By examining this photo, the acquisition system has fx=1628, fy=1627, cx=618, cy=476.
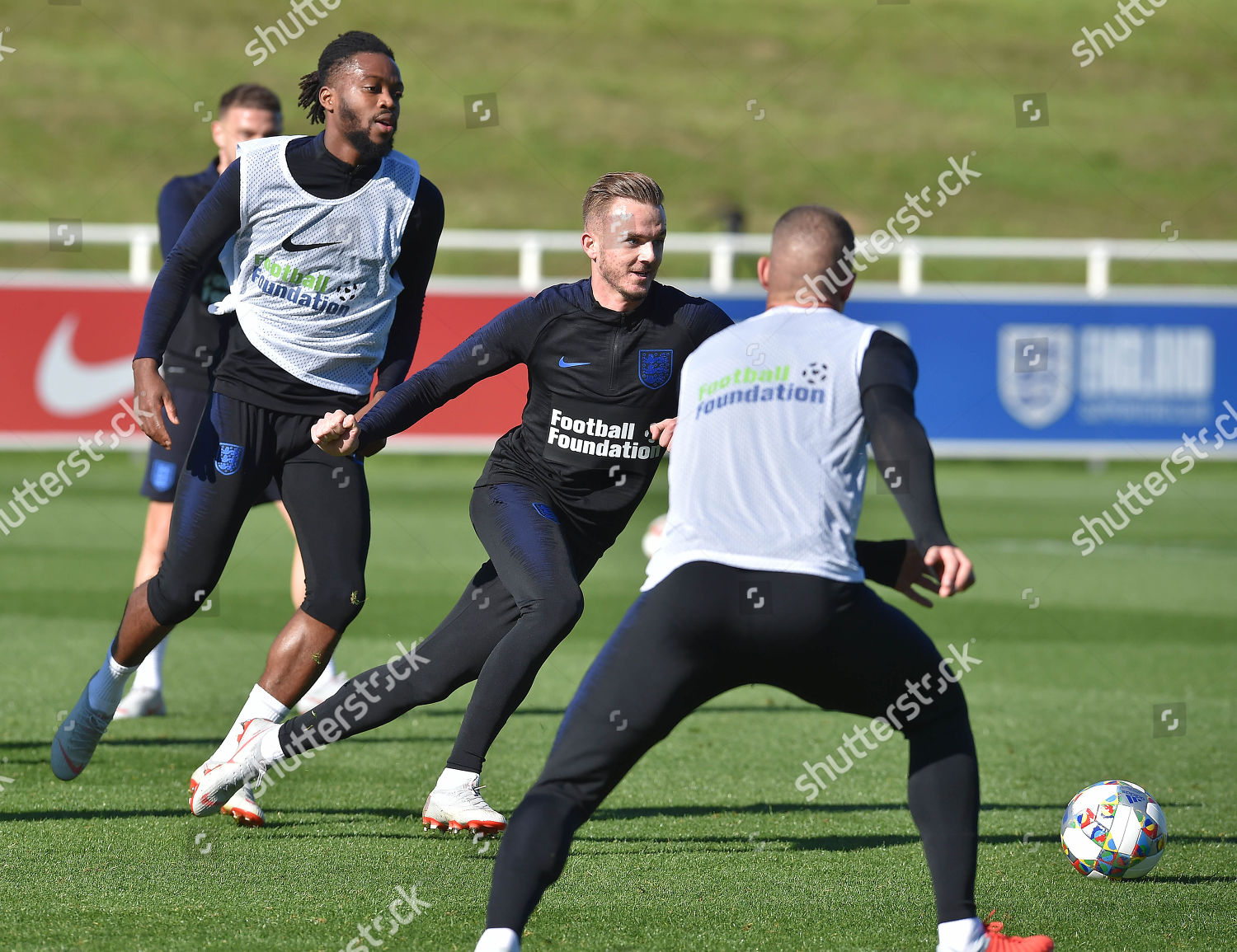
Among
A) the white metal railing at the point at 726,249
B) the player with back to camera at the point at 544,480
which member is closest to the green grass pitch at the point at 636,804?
the player with back to camera at the point at 544,480

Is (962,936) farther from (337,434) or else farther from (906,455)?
(337,434)

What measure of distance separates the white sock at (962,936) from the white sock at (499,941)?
3.13ft

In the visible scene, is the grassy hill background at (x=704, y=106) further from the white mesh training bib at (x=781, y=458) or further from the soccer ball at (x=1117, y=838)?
the white mesh training bib at (x=781, y=458)

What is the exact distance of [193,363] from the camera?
23.9 ft

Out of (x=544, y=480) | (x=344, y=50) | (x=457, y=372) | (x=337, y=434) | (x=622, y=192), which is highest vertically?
(x=344, y=50)

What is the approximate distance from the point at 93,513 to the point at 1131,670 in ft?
33.0

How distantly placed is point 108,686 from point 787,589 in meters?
2.90

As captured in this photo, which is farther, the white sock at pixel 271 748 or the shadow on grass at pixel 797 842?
the shadow on grass at pixel 797 842

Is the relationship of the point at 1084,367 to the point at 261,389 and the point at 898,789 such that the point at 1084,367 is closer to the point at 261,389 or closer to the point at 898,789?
the point at 898,789

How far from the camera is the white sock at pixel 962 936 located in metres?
3.59

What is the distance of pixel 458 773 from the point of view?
5.14 metres

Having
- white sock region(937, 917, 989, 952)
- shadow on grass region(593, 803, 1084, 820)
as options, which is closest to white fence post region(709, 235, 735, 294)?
shadow on grass region(593, 803, 1084, 820)

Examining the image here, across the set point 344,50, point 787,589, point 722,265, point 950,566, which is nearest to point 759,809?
point 787,589

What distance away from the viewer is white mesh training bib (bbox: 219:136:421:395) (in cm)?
523
